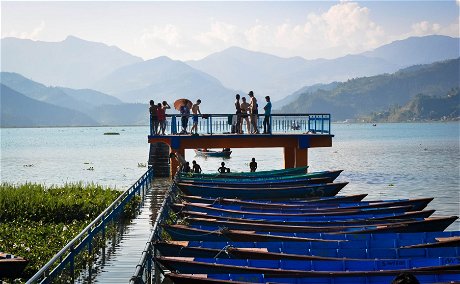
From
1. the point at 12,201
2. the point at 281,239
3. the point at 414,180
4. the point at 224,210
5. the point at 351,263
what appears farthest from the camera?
the point at 414,180

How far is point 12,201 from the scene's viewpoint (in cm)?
2908

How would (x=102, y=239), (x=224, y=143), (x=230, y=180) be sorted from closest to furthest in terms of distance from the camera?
(x=102, y=239) < (x=230, y=180) < (x=224, y=143)

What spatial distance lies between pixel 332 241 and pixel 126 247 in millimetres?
7077

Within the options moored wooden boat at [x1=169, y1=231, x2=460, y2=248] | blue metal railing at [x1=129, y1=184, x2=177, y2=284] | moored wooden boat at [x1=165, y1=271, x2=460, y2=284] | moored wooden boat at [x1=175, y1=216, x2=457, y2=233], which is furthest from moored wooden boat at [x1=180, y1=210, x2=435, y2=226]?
moored wooden boat at [x1=165, y1=271, x2=460, y2=284]

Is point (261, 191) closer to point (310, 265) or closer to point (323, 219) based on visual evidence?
point (323, 219)

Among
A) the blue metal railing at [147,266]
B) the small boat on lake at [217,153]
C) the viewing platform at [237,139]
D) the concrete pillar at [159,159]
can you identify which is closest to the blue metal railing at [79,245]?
the blue metal railing at [147,266]

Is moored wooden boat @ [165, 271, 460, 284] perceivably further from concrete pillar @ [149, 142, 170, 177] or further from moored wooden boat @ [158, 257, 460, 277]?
concrete pillar @ [149, 142, 170, 177]

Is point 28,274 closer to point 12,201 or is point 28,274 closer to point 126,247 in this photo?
point 126,247

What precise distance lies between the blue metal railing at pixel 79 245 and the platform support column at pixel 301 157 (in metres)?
12.4

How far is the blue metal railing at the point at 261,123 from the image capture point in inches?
1652

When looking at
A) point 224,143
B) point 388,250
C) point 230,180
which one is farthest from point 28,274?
point 224,143

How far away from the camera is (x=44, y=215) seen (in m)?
28.1

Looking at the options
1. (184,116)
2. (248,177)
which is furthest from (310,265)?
(184,116)

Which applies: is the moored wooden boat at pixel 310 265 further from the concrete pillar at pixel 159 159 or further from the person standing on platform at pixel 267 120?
the concrete pillar at pixel 159 159
